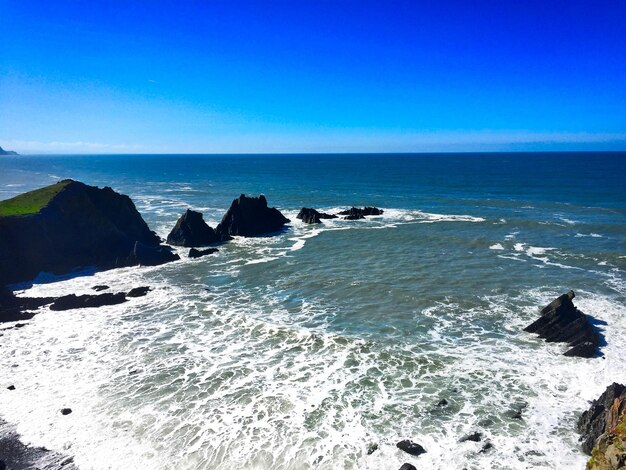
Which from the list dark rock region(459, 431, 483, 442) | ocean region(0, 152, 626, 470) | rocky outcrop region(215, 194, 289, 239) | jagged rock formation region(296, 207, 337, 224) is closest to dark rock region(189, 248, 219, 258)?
ocean region(0, 152, 626, 470)

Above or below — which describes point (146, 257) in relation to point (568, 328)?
above

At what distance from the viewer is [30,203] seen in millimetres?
49000

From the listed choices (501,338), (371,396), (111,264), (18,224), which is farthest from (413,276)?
(18,224)

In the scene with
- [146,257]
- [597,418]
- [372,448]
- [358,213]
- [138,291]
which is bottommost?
[372,448]

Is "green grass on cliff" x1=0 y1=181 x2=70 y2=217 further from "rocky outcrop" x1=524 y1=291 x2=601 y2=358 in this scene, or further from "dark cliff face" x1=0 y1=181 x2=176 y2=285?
"rocky outcrop" x1=524 y1=291 x2=601 y2=358

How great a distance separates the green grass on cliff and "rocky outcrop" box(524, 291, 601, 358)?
49000 millimetres

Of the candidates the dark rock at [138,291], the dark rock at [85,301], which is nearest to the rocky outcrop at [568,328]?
the dark rock at [138,291]

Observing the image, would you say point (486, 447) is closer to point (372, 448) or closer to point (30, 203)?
point (372, 448)

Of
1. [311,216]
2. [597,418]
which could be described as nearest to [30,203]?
[311,216]

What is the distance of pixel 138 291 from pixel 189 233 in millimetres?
19648

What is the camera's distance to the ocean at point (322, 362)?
740 inches

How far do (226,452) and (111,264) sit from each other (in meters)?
34.7

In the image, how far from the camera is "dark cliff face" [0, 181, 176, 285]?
42.9 meters

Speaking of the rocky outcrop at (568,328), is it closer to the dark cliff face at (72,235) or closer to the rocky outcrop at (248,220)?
A: the dark cliff face at (72,235)
